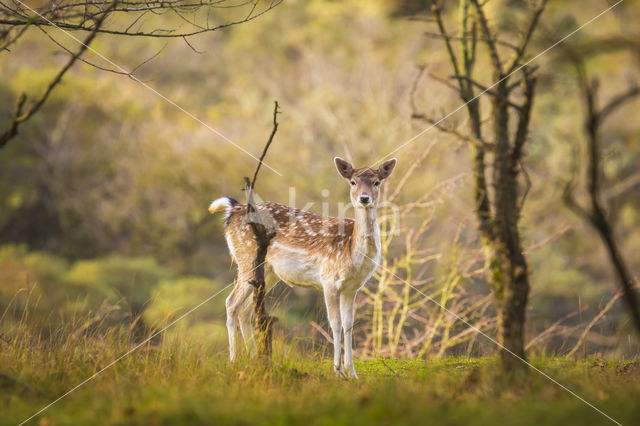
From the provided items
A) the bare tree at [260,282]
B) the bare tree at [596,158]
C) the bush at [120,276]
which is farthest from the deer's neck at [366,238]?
the bush at [120,276]

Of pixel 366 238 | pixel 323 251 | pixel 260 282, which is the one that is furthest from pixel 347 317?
pixel 260 282

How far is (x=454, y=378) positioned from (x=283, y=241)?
104 inches

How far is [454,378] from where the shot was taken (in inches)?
192

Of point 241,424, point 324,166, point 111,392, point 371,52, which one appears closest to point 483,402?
point 241,424

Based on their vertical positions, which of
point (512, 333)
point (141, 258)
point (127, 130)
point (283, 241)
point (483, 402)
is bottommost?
point (483, 402)

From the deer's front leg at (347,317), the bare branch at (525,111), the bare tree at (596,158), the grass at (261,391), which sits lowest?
the grass at (261,391)

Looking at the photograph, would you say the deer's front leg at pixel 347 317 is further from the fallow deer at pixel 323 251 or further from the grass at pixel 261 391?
the grass at pixel 261 391

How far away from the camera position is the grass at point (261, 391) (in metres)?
3.48

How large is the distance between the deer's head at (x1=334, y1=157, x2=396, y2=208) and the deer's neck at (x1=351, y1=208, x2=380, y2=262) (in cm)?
10

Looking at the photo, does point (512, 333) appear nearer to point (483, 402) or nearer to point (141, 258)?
point (483, 402)

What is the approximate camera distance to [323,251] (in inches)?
259

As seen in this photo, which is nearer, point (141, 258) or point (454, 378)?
point (454, 378)

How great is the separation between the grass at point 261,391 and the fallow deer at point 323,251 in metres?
0.86

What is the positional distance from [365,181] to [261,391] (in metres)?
2.77
